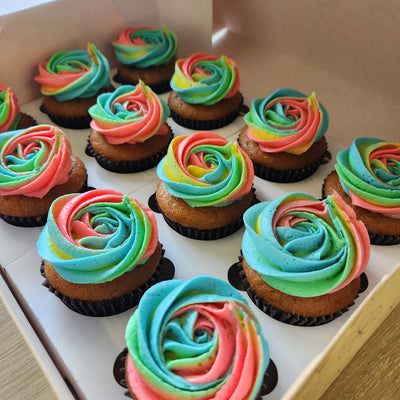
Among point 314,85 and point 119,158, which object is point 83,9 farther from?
point 314,85

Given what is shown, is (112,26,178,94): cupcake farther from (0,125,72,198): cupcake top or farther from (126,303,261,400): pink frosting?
(126,303,261,400): pink frosting

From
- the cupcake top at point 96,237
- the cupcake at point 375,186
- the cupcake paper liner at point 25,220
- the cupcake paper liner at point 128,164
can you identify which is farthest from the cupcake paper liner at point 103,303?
the cupcake at point 375,186

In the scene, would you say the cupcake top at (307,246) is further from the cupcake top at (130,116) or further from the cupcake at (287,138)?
the cupcake top at (130,116)

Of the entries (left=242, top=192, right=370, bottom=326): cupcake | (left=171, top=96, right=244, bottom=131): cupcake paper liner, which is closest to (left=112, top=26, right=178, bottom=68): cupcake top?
(left=171, top=96, right=244, bottom=131): cupcake paper liner

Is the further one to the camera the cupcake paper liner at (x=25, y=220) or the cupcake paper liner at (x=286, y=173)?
the cupcake paper liner at (x=286, y=173)

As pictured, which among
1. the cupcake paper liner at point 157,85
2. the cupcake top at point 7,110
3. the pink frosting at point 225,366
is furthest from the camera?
the cupcake paper liner at point 157,85

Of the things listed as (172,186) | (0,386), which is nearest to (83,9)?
(172,186)

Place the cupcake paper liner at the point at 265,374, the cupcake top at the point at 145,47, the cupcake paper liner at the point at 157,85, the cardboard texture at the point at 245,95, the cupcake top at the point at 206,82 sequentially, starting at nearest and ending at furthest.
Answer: the cupcake paper liner at the point at 265,374, the cardboard texture at the point at 245,95, the cupcake top at the point at 206,82, the cupcake top at the point at 145,47, the cupcake paper liner at the point at 157,85

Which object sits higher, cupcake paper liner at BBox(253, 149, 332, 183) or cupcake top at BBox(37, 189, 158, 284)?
cupcake top at BBox(37, 189, 158, 284)
